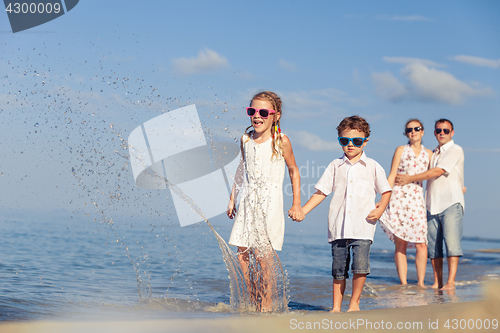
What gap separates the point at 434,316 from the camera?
2.95 meters

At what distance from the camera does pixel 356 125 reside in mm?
3988

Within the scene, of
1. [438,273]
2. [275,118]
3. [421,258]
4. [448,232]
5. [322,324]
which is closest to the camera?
[322,324]

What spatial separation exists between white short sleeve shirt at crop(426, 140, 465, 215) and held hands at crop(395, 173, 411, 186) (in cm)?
32

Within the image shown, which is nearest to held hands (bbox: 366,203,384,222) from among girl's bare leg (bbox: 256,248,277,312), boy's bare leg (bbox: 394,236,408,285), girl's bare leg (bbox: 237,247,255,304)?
girl's bare leg (bbox: 256,248,277,312)

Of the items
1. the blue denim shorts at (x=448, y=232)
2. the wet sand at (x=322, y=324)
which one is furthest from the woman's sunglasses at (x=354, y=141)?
the blue denim shorts at (x=448, y=232)

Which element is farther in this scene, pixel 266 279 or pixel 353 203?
pixel 266 279

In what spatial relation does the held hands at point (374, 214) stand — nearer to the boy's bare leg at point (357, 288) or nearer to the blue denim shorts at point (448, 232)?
the boy's bare leg at point (357, 288)

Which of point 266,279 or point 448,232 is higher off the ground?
point 448,232

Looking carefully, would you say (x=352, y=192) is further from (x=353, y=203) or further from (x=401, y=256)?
(x=401, y=256)

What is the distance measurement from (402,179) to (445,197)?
573 mm

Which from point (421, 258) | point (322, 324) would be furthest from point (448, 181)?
point (322, 324)

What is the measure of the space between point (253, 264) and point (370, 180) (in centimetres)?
128

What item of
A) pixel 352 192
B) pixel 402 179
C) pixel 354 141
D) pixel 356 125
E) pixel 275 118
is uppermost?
pixel 275 118

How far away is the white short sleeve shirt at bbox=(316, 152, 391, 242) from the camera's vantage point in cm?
387
